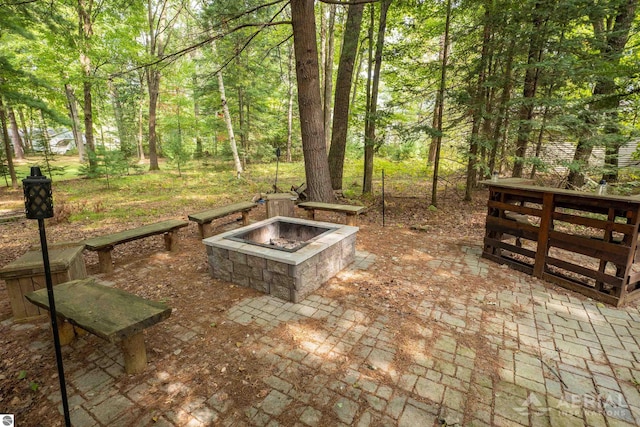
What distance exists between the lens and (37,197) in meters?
1.66

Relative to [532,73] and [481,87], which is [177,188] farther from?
[532,73]

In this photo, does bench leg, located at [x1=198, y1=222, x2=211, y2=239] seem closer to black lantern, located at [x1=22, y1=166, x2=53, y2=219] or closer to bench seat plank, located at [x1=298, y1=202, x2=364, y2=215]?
bench seat plank, located at [x1=298, y1=202, x2=364, y2=215]

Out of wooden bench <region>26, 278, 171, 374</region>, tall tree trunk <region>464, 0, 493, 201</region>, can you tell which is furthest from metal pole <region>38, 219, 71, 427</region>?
tall tree trunk <region>464, 0, 493, 201</region>

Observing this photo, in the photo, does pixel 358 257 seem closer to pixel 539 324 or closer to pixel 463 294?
pixel 463 294

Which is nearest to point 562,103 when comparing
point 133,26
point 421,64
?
point 421,64

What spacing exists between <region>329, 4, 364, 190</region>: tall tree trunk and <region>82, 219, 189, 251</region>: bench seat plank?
493 cm

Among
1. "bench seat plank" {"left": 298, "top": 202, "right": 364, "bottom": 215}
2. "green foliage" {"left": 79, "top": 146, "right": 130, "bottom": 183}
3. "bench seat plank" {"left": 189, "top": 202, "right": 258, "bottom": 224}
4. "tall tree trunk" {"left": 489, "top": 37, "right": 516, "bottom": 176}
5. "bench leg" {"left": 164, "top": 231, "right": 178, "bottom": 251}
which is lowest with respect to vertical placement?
"bench leg" {"left": 164, "top": 231, "right": 178, "bottom": 251}

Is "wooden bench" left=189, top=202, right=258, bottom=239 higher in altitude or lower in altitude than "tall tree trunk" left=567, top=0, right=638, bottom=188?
lower

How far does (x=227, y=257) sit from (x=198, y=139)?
18763mm

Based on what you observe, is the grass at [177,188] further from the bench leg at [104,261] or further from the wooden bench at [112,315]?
the wooden bench at [112,315]

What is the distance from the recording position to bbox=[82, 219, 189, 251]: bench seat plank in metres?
4.18

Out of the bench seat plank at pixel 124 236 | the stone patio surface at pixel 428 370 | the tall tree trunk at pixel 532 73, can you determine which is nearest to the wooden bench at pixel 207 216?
the bench seat plank at pixel 124 236

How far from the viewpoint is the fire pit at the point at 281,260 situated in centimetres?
352

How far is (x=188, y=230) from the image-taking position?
21.7 ft
